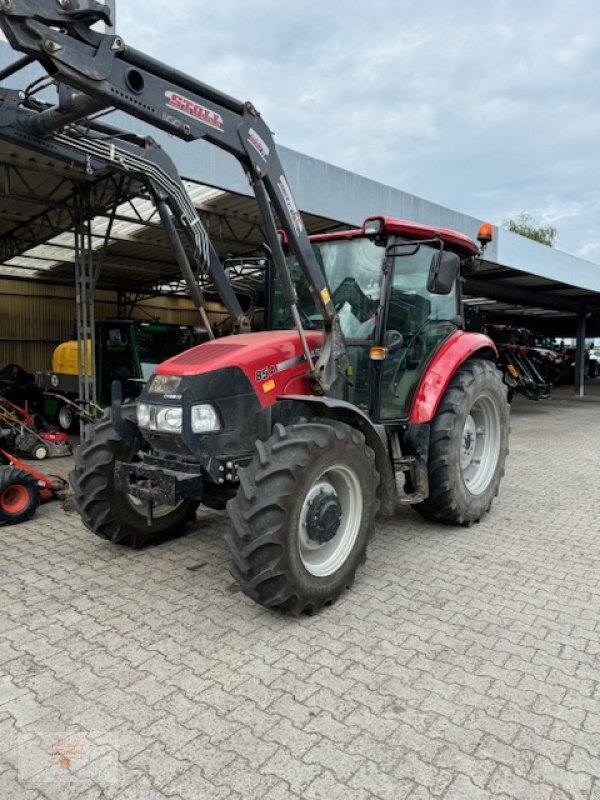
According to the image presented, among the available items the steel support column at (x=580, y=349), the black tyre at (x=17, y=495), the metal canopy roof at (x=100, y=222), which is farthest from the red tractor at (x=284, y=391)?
the steel support column at (x=580, y=349)

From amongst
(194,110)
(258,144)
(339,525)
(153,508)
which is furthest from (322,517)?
(194,110)

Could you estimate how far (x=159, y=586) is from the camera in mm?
3604

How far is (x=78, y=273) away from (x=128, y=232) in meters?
3.43

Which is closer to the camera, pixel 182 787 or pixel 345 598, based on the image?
pixel 182 787

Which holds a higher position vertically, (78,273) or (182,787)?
(78,273)

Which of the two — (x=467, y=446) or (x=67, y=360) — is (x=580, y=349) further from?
(x=467, y=446)

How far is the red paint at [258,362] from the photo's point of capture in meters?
3.39

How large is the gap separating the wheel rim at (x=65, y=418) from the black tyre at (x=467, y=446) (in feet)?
26.8

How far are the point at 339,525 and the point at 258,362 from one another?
110 cm

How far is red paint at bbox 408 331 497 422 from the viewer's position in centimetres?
427

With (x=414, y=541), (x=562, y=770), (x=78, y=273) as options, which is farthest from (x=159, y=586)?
(x=78, y=273)

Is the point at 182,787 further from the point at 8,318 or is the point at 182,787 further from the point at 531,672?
the point at 8,318

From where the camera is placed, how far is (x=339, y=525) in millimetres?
3391

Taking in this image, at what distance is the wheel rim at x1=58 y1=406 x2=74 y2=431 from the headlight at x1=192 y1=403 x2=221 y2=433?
8.42 meters
